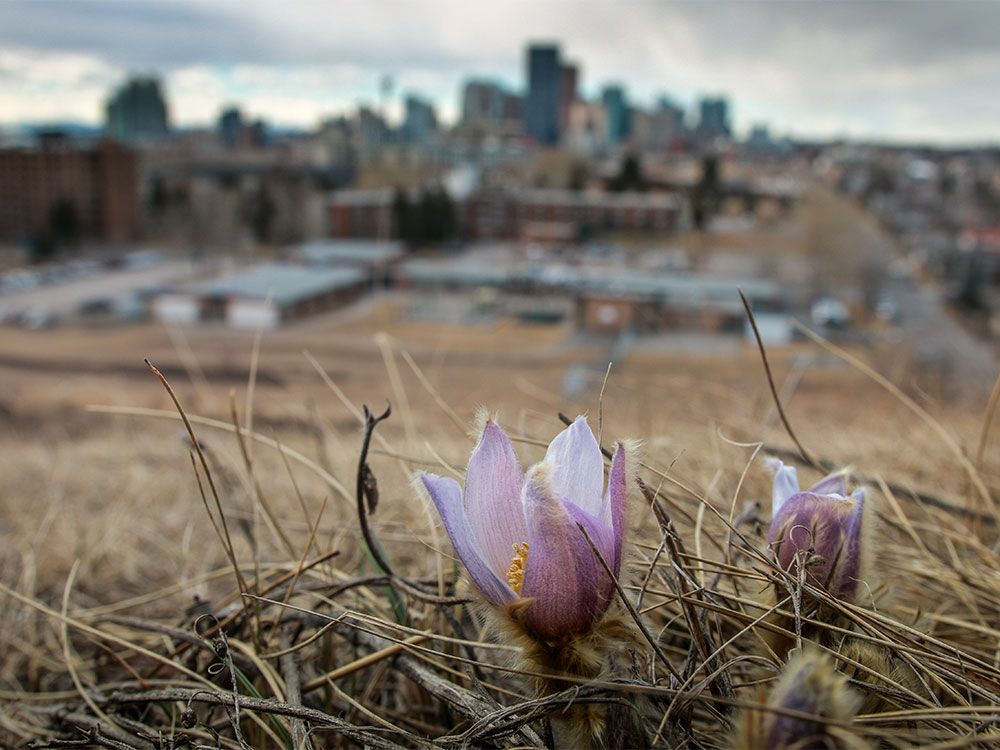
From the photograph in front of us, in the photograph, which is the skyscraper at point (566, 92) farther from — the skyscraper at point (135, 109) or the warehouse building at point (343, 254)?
the warehouse building at point (343, 254)

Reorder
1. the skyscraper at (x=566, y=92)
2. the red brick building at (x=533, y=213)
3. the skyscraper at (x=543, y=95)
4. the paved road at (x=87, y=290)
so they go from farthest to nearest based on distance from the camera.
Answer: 1. the skyscraper at (x=543, y=95)
2. the skyscraper at (x=566, y=92)
3. the red brick building at (x=533, y=213)
4. the paved road at (x=87, y=290)

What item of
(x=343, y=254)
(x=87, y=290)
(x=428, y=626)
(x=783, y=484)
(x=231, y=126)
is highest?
(x=231, y=126)

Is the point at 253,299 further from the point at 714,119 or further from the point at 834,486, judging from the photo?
the point at 714,119

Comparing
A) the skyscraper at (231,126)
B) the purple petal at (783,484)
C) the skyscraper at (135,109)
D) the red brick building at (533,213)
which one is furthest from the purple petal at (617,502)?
the skyscraper at (231,126)

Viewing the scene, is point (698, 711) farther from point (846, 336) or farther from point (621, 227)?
point (621, 227)

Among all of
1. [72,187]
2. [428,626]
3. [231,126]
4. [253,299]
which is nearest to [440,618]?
[428,626]

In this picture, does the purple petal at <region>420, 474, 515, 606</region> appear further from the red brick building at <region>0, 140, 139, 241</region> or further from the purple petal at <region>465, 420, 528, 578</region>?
the red brick building at <region>0, 140, 139, 241</region>
